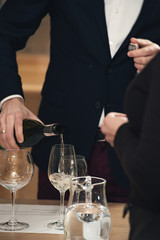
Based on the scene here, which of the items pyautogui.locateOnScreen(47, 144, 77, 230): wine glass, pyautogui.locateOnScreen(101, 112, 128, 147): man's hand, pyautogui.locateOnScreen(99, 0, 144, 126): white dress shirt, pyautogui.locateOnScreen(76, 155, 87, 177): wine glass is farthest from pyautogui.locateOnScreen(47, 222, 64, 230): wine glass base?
pyautogui.locateOnScreen(99, 0, 144, 126): white dress shirt

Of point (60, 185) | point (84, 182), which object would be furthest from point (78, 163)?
point (84, 182)

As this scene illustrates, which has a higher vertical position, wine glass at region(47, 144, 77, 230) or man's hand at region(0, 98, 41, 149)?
man's hand at region(0, 98, 41, 149)

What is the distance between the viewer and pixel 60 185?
1274 mm

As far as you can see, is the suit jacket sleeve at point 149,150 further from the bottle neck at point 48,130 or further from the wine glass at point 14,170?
the bottle neck at point 48,130

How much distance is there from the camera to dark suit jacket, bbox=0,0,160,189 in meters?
1.67

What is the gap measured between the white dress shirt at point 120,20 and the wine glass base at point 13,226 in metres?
0.78

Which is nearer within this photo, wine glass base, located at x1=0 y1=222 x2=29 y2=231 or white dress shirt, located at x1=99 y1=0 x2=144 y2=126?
wine glass base, located at x1=0 y1=222 x2=29 y2=231

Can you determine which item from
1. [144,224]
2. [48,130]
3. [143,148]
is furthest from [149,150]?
[48,130]

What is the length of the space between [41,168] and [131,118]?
1.10 metres

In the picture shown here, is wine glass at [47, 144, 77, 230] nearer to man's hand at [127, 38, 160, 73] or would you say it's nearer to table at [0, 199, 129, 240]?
table at [0, 199, 129, 240]

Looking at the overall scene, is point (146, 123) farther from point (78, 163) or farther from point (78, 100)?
point (78, 100)

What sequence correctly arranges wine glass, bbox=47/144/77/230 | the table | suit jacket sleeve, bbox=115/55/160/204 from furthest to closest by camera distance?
wine glass, bbox=47/144/77/230 → the table → suit jacket sleeve, bbox=115/55/160/204

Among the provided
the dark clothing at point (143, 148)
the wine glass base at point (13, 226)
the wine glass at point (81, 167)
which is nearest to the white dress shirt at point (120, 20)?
the wine glass at point (81, 167)

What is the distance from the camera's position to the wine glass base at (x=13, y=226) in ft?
3.92
